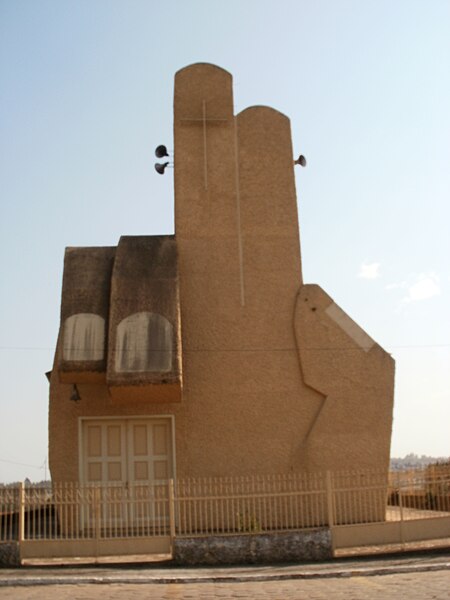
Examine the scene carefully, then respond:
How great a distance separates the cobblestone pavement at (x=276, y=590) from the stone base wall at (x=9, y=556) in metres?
1.69

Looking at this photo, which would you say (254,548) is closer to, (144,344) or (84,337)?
(144,344)

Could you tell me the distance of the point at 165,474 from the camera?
16.1 meters

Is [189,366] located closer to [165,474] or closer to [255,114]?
[165,474]

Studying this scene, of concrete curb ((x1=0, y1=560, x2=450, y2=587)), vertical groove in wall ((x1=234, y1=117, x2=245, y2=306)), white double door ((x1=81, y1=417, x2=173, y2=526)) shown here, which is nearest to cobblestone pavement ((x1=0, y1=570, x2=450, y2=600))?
concrete curb ((x1=0, y1=560, x2=450, y2=587))

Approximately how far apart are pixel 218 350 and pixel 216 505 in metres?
3.31

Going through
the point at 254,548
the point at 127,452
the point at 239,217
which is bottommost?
the point at 254,548

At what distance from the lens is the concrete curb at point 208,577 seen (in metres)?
11.6

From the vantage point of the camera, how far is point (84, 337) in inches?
603

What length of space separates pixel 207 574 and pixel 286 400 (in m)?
4.91

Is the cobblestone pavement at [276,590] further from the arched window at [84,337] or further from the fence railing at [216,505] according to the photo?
the arched window at [84,337]

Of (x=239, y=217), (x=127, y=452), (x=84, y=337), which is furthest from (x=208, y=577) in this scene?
A: (x=239, y=217)

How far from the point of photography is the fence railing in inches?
536

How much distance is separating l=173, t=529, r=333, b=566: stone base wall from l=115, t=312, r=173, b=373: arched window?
3114 mm

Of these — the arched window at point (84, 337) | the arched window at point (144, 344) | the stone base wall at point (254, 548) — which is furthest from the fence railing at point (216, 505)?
the arched window at point (84, 337)
